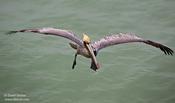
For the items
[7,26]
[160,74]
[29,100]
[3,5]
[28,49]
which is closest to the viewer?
[29,100]

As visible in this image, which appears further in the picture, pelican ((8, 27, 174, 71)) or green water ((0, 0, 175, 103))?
green water ((0, 0, 175, 103))

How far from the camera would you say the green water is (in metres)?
13.9

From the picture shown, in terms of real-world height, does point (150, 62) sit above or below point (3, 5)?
below

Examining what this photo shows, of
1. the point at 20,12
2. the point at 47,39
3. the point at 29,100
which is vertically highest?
the point at 20,12

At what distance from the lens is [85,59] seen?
1527 cm

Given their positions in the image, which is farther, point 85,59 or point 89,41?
point 85,59

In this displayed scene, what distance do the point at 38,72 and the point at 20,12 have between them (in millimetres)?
3996

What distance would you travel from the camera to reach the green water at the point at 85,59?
13875mm

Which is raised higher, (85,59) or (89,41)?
(85,59)

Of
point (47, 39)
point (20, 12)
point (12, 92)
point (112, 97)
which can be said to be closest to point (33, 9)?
point (20, 12)

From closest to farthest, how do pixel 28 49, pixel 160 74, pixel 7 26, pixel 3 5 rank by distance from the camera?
pixel 160 74 < pixel 28 49 < pixel 7 26 < pixel 3 5

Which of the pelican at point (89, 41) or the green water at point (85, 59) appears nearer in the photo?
the pelican at point (89, 41)

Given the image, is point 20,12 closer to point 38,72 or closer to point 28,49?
point 28,49

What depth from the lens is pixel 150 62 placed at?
15.1m
